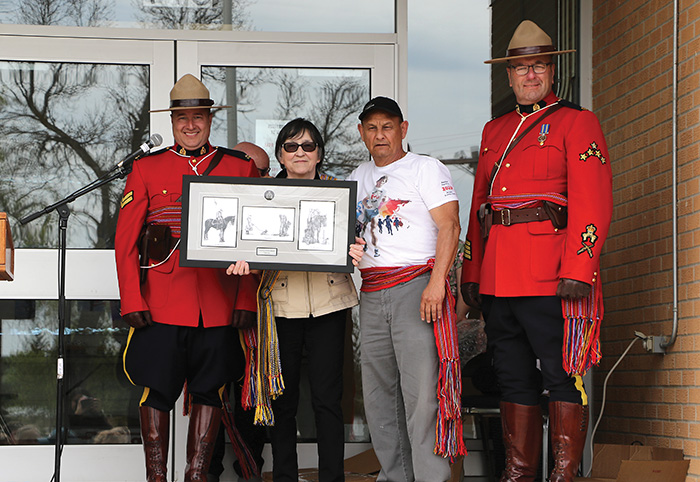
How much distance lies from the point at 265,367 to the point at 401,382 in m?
0.53

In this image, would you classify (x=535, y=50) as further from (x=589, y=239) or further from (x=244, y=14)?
(x=244, y=14)

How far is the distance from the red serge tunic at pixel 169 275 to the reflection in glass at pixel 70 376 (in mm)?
1000

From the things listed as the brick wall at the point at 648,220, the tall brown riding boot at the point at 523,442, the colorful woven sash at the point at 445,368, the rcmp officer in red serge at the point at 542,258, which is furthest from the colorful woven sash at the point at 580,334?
the brick wall at the point at 648,220

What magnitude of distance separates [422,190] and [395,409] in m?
0.86

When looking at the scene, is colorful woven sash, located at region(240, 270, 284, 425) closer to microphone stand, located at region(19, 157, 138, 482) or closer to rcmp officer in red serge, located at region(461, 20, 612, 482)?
microphone stand, located at region(19, 157, 138, 482)

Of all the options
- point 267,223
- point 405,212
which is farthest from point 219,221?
point 405,212

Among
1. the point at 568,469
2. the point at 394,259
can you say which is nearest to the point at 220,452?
the point at 394,259

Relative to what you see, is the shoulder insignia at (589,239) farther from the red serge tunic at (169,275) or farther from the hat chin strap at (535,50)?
the red serge tunic at (169,275)

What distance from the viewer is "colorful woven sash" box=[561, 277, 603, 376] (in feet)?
11.0

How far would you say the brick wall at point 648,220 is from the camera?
3.80 m

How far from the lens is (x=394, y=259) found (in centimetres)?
357

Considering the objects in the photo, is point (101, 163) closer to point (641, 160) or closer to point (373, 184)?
point (373, 184)

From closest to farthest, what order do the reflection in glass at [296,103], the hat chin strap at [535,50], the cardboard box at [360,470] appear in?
the hat chin strap at [535,50]
the cardboard box at [360,470]
the reflection in glass at [296,103]

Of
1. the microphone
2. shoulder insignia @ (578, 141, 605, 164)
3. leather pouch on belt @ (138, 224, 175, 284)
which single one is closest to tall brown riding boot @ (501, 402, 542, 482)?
shoulder insignia @ (578, 141, 605, 164)
